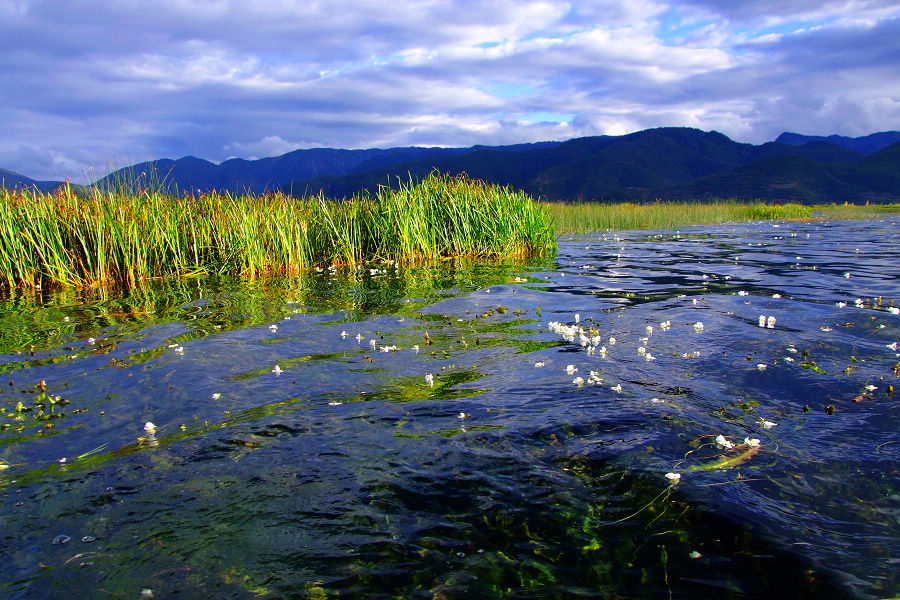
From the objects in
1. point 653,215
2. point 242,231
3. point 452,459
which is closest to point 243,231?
point 242,231

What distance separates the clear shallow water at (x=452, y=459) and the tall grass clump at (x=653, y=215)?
88.6ft

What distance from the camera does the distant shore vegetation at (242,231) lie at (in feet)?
44.8

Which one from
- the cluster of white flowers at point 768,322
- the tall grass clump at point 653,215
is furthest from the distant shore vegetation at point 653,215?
the cluster of white flowers at point 768,322

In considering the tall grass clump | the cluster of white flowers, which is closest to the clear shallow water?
the cluster of white flowers

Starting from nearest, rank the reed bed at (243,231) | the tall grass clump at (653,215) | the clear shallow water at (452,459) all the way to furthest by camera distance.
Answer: the clear shallow water at (452,459), the reed bed at (243,231), the tall grass clump at (653,215)

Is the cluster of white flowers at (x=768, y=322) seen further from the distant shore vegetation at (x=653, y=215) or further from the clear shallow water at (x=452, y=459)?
the distant shore vegetation at (x=653, y=215)

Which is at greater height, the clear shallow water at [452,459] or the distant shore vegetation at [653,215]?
the distant shore vegetation at [653,215]

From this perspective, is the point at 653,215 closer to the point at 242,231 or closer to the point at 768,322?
the point at 242,231

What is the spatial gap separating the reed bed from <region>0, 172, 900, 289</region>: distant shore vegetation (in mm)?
36

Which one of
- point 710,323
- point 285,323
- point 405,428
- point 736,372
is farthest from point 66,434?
point 710,323

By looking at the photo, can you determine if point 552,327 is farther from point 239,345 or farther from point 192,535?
point 192,535

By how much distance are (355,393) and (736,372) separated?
15.0 feet

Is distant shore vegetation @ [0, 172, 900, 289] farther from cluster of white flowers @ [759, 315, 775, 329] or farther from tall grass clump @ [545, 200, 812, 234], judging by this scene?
tall grass clump @ [545, 200, 812, 234]

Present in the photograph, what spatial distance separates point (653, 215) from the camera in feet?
139
